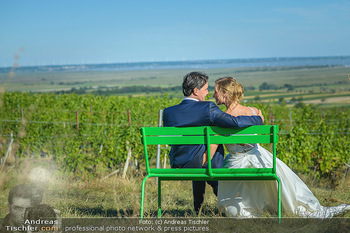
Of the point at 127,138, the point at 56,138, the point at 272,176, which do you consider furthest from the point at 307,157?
the point at 56,138

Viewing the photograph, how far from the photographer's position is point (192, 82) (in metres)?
3.48

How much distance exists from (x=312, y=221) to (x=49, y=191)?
3632mm

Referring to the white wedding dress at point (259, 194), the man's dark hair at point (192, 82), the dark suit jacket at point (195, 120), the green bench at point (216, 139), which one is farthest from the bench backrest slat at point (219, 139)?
the white wedding dress at point (259, 194)

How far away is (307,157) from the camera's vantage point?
784cm

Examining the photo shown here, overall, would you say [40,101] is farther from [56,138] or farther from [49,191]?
[49,191]

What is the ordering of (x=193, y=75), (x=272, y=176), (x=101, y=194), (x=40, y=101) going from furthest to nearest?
1. (x=40, y=101)
2. (x=101, y=194)
3. (x=193, y=75)
4. (x=272, y=176)

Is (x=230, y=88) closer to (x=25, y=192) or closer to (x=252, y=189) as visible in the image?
(x=252, y=189)

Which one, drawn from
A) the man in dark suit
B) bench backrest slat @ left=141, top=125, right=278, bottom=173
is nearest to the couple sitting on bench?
the man in dark suit

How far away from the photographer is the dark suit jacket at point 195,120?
10.5ft

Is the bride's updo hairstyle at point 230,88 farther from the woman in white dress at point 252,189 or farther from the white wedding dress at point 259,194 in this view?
the white wedding dress at point 259,194

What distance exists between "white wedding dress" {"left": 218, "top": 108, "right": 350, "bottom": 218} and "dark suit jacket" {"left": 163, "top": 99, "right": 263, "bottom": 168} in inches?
14.2

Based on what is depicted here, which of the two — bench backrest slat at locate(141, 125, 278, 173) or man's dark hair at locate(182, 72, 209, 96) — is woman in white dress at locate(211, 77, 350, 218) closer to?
man's dark hair at locate(182, 72, 209, 96)

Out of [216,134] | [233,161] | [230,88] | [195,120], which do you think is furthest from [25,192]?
[230,88]

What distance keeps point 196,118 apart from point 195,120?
2 centimetres
